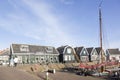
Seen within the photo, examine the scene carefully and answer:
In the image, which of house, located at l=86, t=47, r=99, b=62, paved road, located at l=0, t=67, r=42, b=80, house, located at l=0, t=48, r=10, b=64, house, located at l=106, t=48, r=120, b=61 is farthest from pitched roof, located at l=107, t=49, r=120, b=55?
paved road, located at l=0, t=67, r=42, b=80

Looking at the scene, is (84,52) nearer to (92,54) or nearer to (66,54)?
(92,54)

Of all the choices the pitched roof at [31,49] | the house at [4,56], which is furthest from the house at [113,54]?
the house at [4,56]

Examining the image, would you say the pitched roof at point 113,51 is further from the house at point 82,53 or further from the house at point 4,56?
the house at point 4,56

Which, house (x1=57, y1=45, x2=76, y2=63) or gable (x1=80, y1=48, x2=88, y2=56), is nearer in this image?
house (x1=57, y1=45, x2=76, y2=63)

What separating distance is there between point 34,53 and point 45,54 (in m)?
4.59

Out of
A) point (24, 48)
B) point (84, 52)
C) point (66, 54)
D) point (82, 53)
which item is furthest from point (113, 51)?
point (24, 48)

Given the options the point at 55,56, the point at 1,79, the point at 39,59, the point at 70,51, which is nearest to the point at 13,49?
the point at 39,59

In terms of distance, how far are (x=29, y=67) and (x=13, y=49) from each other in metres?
12.3

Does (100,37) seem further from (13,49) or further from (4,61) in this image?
(4,61)

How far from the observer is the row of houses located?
7112 centimetres

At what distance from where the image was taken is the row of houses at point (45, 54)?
233 feet

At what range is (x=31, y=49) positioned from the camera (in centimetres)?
7544

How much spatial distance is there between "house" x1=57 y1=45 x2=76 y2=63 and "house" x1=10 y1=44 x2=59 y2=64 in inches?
67.3

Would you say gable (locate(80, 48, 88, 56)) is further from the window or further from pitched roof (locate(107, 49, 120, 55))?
pitched roof (locate(107, 49, 120, 55))
